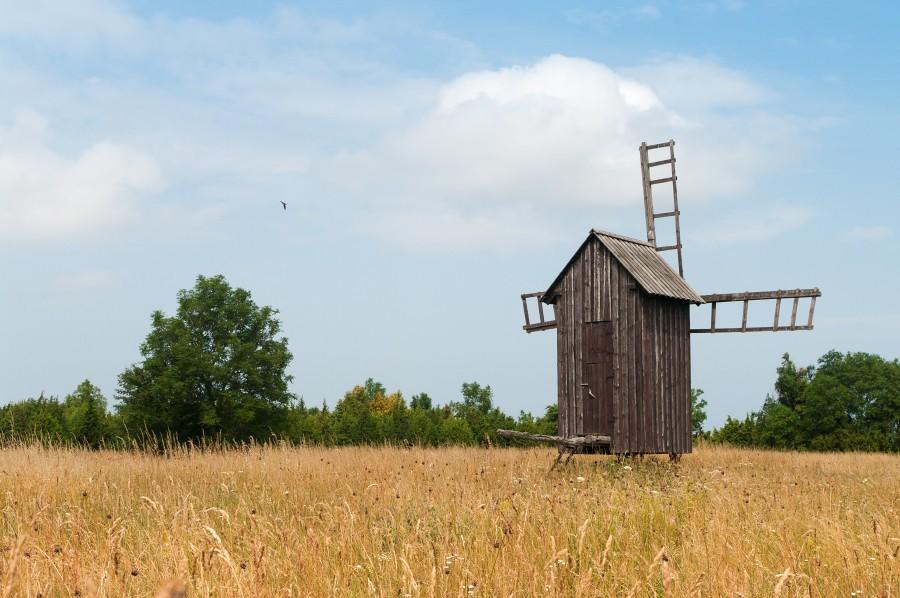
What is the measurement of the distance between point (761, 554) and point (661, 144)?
17834mm

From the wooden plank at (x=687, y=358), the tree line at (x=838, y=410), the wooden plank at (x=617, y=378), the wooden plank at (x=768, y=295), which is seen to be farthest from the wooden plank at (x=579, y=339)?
the tree line at (x=838, y=410)

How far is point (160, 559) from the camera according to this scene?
19.0ft

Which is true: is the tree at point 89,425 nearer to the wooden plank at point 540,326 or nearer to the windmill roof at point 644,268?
the wooden plank at point 540,326

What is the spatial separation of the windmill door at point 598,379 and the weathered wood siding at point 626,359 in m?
0.03

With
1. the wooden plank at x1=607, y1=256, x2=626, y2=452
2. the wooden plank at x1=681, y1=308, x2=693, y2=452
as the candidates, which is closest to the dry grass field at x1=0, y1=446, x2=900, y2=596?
the wooden plank at x1=607, y1=256, x2=626, y2=452

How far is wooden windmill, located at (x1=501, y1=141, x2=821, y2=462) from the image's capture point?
18391mm

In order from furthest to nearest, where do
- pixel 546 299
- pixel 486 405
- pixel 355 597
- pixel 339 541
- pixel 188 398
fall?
pixel 486 405 < pixel 188 398 < pixel 546 299 < pixel 339 541 < pixel 355 597

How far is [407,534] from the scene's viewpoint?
23.6ft

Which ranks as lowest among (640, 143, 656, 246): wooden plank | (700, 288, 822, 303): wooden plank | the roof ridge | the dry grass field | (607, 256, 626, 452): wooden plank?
the dry grass field

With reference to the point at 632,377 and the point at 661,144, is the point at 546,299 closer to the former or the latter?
the point at 632,377

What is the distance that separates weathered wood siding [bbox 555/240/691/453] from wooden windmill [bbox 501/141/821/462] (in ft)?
0.07

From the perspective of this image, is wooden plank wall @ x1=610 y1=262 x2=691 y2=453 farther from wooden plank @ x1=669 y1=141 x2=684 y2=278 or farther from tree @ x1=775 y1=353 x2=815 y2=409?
tree @ x1=775 y1=353 x2=815 y2=409

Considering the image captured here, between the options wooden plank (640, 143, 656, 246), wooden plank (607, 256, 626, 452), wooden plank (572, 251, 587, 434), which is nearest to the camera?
wooden plank (607, 256, 626, 452)

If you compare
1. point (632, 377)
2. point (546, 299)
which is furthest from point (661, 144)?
point (632, 377)
